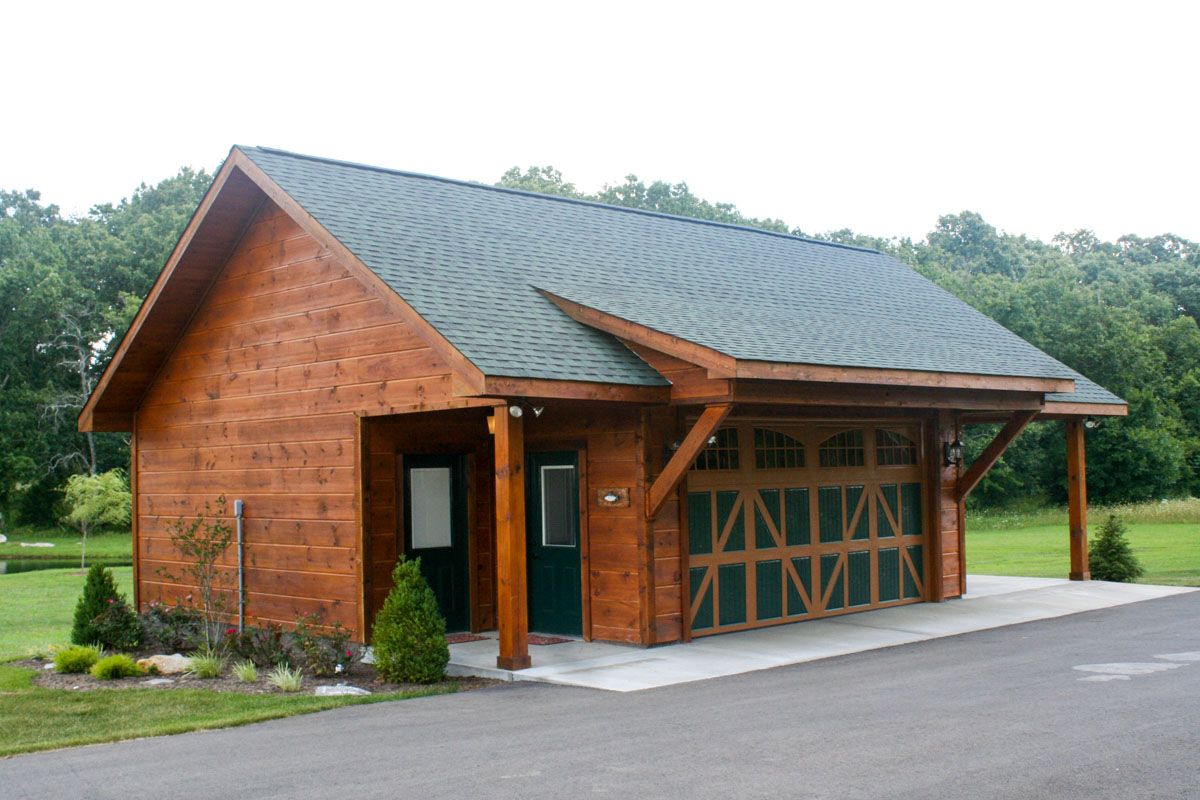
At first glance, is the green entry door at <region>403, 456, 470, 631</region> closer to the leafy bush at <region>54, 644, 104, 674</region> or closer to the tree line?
the leafy bush at <region>54, 644, 104, 674</region>

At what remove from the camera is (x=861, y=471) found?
571 inches

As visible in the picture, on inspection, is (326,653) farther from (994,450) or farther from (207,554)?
(994,450)

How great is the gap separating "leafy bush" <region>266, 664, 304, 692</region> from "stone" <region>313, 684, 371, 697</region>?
0.78 ft

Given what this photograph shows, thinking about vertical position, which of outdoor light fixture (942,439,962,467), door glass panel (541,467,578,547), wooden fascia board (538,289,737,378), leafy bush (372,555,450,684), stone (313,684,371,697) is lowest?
stone (313,684,371,697)

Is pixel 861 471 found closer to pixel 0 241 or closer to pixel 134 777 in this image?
pixel 134 777

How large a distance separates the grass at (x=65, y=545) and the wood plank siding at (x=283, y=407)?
17.6m

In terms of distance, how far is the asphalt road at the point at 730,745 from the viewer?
21.6ft

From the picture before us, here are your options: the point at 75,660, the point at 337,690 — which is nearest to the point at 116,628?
the point at 75,660

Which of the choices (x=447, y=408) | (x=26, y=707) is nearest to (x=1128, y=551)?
(x=447, y=408)

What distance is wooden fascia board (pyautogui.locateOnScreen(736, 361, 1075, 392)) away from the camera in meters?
10.8

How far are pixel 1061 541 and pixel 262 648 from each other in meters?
20.6

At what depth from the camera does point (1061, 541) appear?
1062 inches

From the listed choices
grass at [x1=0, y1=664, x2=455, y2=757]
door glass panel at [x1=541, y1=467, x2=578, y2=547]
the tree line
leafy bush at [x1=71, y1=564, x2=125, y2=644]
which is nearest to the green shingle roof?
door glass panel at [x1=541, y1=467, x2=578, y2=547]

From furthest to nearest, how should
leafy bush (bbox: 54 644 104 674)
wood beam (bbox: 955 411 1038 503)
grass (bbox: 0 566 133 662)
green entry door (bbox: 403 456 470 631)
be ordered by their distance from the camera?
grass (bbox: 0 566 133 662), wood beam (bbox: 955 411 1038 503), green entry door (bbox: 403 456 470 631), leafy bush (bbox: 54 644 104 674)
